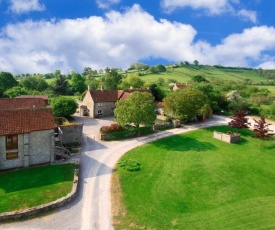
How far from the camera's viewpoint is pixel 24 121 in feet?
108

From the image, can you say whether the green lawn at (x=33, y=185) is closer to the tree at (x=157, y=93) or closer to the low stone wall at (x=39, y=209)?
the low stone wall at (x=39, y=209)

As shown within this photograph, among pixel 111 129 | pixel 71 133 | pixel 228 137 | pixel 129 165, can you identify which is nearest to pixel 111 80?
pixel 111 129

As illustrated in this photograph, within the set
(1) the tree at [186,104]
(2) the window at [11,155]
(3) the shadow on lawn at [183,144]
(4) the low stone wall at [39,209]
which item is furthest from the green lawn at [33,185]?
(1) the tree at [186,104]

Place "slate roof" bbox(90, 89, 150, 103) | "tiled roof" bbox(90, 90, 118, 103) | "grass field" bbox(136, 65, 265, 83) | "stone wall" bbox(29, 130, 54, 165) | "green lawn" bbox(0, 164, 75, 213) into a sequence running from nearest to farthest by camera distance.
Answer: "green lawn" bbox(0, 164, 75, 213) → "stone wall" bbox(29, 130, 54, 165) → "tiled roof" bbox(90, 90, 118, 103) → "slate roof" bbox(90, 89, 150, 103) → "grass field" bbox(136, 65, 265, 83)

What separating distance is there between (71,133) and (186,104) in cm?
2689

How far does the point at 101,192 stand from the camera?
28.5 meters

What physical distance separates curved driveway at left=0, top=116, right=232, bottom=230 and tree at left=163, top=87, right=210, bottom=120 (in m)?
11.9

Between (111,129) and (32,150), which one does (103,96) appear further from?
(32,150)

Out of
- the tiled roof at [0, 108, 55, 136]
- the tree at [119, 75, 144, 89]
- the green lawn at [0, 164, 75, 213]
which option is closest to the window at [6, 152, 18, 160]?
the green lawn at [0, 164, 75, 213]

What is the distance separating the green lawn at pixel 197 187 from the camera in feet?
78.9

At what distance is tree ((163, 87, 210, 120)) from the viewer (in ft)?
189

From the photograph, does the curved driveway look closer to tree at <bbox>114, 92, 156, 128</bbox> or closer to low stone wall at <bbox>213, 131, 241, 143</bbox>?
tree at <bbox>114, 92, 156, 128</bbox>

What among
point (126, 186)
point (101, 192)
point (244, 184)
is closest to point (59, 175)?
point (101, 192)

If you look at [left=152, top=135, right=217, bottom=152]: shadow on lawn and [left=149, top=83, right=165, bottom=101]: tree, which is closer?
[left=152, top=135, right=217, bottom=152]: shadow on lawn
